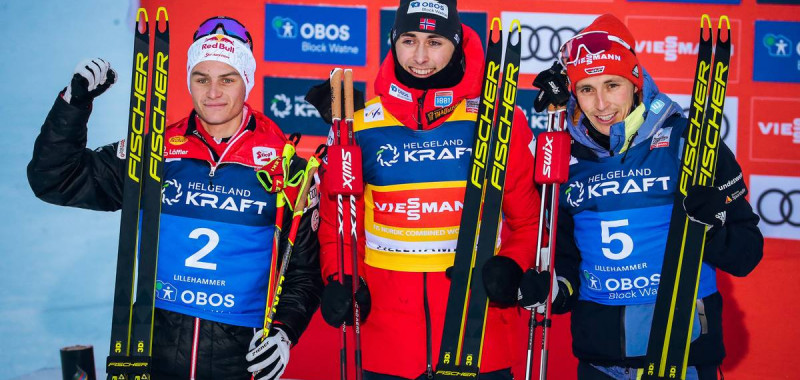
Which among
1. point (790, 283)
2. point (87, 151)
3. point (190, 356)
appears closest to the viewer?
point (190, 356)

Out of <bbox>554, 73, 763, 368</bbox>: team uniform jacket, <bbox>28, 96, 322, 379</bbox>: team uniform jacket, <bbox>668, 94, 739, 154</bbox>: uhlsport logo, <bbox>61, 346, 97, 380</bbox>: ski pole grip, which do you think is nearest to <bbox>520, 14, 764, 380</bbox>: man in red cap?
<bbox>554, 73, 763, 368</bbox>: team uniform jacket

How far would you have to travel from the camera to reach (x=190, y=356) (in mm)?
2646

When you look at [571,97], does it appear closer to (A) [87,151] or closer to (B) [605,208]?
(B) [605,208]

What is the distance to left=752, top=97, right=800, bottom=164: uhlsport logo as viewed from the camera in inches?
168

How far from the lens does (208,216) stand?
2715 millimetres

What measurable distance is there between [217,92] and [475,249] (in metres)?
1.06

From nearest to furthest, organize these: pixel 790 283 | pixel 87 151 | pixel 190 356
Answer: pixel 190 356 < pixel 87 151 < pixel 790 283

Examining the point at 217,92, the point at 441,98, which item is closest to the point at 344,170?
the point at 441,98

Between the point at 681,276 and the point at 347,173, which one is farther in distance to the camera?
the point at 347,173

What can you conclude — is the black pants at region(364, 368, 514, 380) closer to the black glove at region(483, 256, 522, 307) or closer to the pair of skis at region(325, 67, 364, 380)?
the pair of skis at region(325, 67, 364, 380)

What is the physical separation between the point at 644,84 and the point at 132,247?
1898mm

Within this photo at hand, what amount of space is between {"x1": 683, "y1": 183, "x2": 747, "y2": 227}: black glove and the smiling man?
4.20ft

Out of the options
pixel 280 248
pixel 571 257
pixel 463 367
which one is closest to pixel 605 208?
pixel 571 257

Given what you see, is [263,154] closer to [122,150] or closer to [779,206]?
[122,150]
